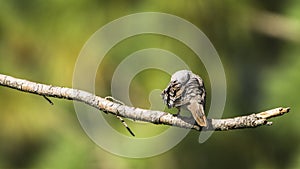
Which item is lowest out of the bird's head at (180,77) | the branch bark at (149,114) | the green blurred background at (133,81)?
the branch bark at (149,114)

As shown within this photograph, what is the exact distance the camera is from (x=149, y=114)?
0.42m

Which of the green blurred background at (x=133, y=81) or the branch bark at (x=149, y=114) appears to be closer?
the branch bark at (x=149, y=114)

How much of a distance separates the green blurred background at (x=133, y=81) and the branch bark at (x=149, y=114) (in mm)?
694

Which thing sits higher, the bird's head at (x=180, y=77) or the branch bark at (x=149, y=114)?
the bird's head at (x=180, y=77)

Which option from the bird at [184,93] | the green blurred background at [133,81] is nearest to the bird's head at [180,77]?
the bird at [184,93]

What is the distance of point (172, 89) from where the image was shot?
1.43 ft

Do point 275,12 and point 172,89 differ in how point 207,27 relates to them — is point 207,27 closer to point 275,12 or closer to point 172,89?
point 275,12

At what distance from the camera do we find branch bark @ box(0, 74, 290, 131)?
0.41 meters

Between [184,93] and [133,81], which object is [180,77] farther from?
[133,81]

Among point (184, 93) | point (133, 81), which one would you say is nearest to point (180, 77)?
point (184, 93)

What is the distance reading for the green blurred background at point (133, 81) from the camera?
4.06ft

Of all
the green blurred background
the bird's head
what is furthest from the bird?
the green blurred background

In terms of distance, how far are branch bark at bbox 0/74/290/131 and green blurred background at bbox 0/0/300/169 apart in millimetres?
694

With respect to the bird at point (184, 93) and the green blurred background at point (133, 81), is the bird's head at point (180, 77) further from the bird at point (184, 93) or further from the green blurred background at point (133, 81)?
the green blurred background at point (133, 81)
